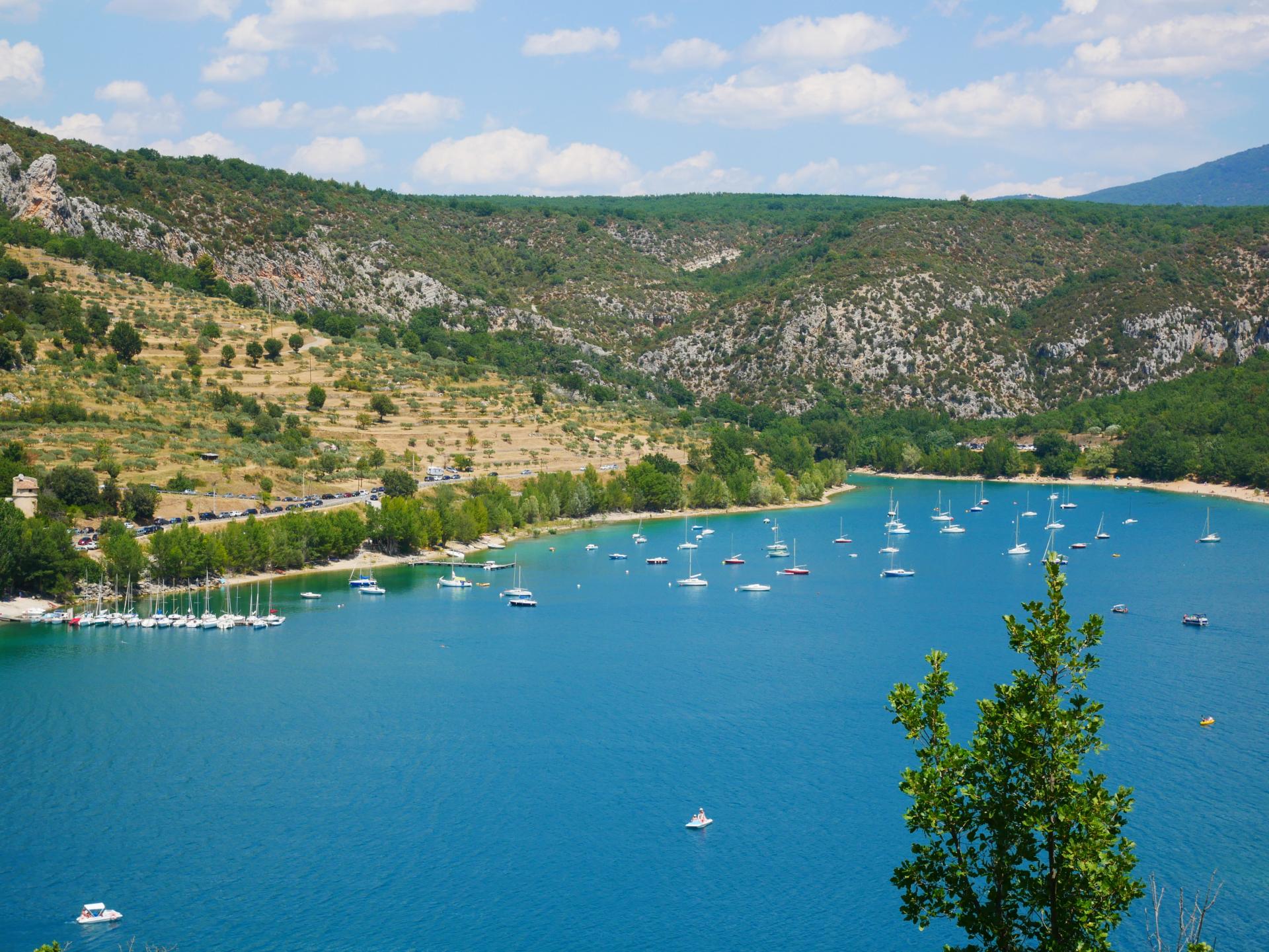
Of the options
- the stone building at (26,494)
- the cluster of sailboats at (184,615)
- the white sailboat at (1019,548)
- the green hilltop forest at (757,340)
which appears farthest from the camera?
the green hilltop forest at (757,340)

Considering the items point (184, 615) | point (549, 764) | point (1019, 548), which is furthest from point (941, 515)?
point (549, 764)

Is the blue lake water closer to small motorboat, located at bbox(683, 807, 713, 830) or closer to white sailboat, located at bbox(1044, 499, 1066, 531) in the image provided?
small motorboat, located at bbox(683, 807, 713, 830)

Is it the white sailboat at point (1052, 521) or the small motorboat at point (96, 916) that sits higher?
the white sailboat at point (1052, 521)

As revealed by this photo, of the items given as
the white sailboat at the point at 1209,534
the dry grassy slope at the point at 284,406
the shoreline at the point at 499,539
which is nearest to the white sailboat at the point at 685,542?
the shoreline at the point at 499,539

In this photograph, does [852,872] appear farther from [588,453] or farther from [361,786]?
[588,453]

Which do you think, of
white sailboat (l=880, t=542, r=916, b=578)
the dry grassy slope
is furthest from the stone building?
white sailboat (l=880, t=542, r=916, b=578)

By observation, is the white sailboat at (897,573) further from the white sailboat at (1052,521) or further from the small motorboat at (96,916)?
the small motorboat at (96,916)
